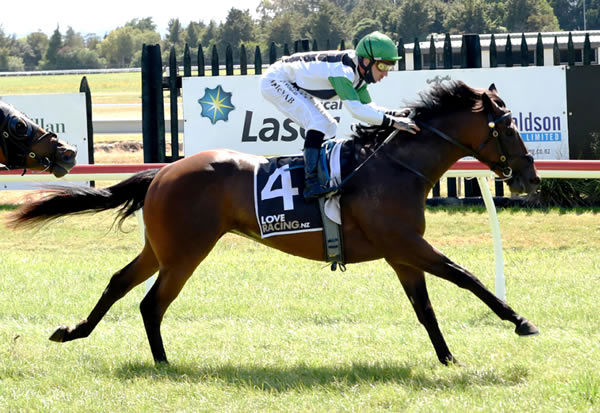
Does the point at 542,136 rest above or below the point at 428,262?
above

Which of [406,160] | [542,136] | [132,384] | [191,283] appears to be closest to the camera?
[132,384]

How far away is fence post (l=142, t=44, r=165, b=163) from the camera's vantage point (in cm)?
1296

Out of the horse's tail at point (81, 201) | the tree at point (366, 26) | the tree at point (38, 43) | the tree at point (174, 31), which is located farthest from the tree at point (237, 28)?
the horse's tail at point (81, 201)

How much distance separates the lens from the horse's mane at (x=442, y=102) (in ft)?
19.9

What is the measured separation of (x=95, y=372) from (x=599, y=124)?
327 inches

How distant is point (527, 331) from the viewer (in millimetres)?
5594

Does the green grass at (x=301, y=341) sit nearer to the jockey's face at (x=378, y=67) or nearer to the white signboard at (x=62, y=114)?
the jockey's face at (x=378, y=67)

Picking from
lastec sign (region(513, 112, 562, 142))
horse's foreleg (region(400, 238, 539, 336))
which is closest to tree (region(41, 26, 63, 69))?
lastec sign (region(513, 112, 562, 142))

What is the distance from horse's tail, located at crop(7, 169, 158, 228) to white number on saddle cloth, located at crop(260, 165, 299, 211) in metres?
0.88

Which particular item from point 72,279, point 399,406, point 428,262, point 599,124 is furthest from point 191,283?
point 599,124

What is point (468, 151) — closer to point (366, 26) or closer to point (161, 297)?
point (161, 297)

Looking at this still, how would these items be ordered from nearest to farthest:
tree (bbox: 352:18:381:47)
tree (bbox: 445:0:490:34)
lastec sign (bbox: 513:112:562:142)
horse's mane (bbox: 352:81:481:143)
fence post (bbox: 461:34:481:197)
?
horse's mane (bbox: 352:81:481:143) → lastec sign (bbox: 513:112:562:142) → fence post (bbox: 461:34:481:197) → tree (bbox: 445:0:490:34) → tree (bbox: 352:18:381:47)

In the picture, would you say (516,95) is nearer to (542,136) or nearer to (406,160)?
(542,136)

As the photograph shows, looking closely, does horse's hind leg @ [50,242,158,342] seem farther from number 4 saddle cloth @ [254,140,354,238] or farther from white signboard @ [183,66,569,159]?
white signboard @ [183,66,569,159]
